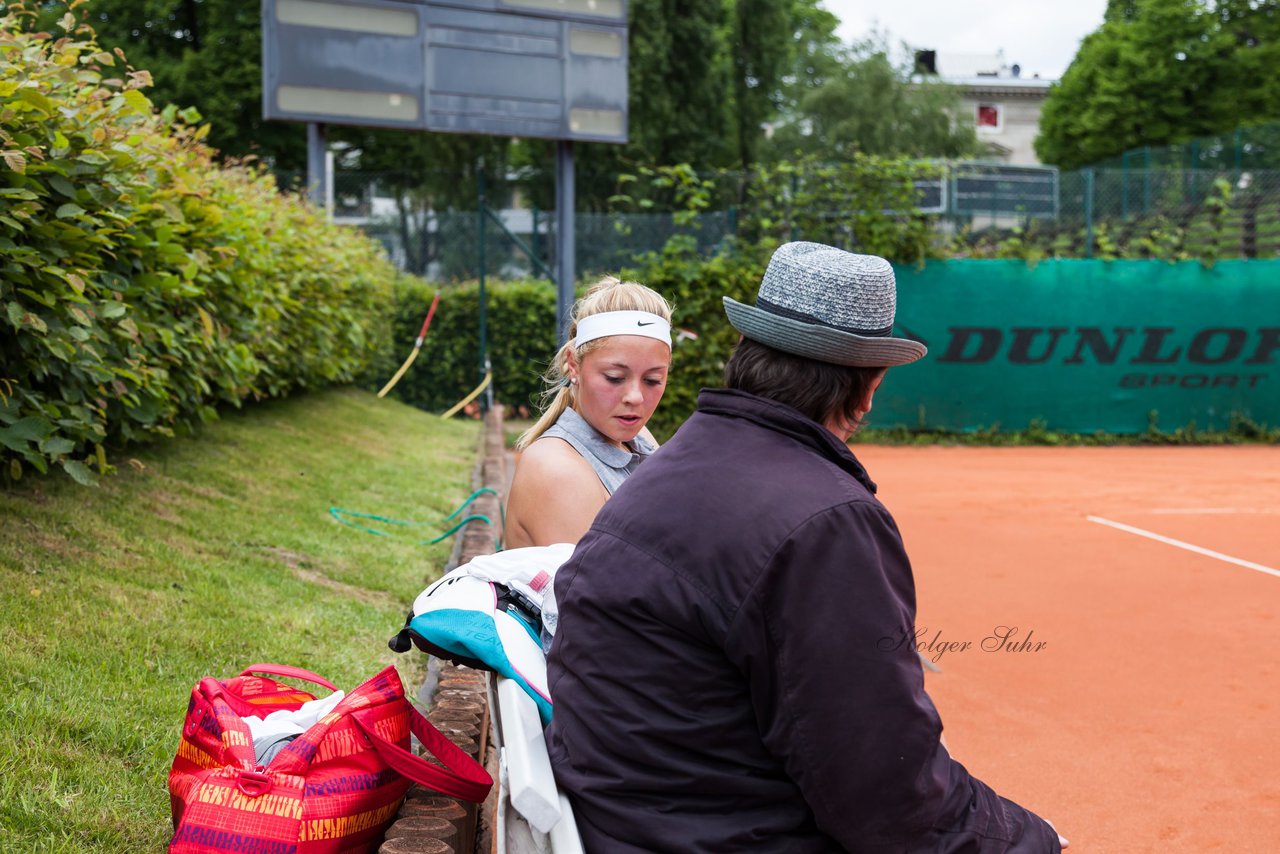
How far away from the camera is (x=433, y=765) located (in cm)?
272

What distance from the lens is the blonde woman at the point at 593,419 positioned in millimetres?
3203

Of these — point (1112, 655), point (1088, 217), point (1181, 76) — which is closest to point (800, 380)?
point (1112, 655)

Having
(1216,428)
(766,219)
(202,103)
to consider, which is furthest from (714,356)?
(202,103)

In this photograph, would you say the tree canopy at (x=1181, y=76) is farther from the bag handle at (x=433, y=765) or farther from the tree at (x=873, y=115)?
the bag handle at (x=433, y=765)

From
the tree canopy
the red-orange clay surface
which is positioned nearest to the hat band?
the red-orange clay surface

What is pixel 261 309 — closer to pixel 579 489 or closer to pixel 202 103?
pixel 579 489

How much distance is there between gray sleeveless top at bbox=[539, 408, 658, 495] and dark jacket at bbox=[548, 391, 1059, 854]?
118 cm

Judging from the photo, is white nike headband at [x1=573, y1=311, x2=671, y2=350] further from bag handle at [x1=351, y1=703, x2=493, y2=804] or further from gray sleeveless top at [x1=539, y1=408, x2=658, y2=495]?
bag handle at [x1=351, y1=703, x2=493, y2=804]

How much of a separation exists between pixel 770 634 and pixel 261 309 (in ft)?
21.9

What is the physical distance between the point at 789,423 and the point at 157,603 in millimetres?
3265

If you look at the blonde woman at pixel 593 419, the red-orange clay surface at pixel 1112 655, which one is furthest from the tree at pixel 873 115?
the blonde woman at pixel 593 419

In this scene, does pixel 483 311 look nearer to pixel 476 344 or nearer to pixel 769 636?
pixel 476 344

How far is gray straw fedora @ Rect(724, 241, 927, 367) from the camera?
2098mm

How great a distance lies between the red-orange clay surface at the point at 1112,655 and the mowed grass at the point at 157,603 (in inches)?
95.6
